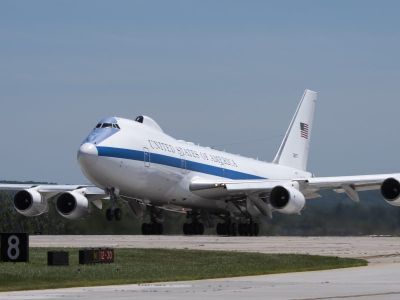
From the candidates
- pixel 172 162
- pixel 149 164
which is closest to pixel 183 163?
pixel 172 162

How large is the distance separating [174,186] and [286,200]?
220 inches

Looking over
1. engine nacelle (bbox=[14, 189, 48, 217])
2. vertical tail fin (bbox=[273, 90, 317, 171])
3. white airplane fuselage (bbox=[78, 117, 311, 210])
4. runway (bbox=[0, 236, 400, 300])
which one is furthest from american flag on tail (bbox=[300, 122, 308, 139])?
runway (bbox=[0, 236, 400, 300])

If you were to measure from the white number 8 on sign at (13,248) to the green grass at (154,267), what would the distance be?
0.94ft

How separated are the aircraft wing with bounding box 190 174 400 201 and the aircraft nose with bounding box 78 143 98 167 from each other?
25.2 ft

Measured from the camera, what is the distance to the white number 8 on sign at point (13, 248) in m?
25.9

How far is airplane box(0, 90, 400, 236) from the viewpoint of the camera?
52.8 m

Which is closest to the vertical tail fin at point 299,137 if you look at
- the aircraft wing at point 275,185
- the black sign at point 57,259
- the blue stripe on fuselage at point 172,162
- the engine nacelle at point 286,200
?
the blue stripe on fuselage at point 172,162

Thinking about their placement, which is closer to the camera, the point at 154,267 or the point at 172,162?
the point at 154,267

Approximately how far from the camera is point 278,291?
842 inches

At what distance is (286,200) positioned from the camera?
2176 inches

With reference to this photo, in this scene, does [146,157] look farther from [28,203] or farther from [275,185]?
[28,203]

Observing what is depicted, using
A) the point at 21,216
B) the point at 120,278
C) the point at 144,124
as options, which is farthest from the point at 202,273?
the point at 21,216

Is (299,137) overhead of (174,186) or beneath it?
overhead

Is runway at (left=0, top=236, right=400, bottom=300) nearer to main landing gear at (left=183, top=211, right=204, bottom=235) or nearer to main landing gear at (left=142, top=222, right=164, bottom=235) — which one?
main landing gear at (left=142, top=222, right=164, bottom=235)
